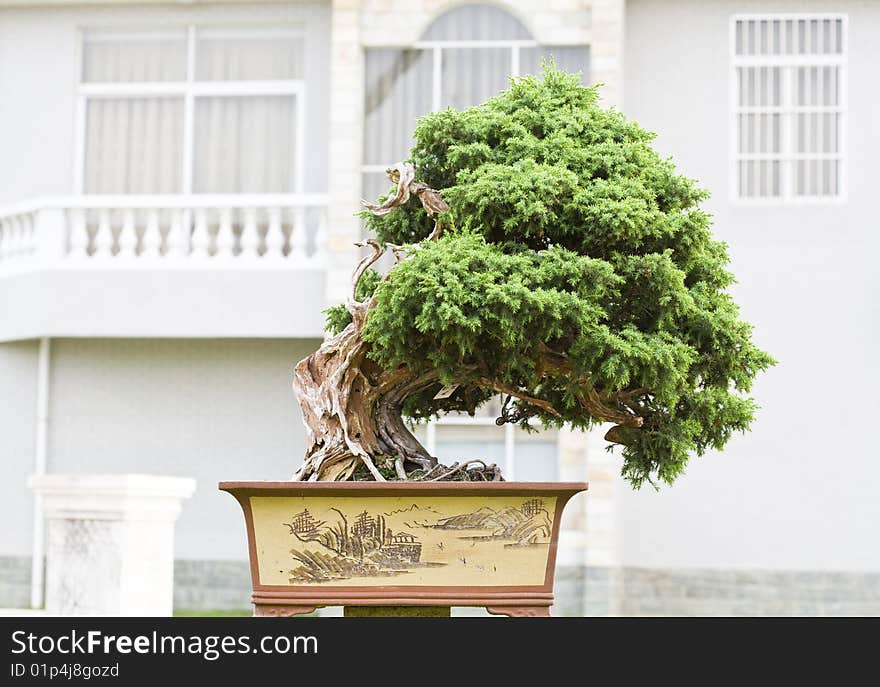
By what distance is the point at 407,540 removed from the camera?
3502 millimetres

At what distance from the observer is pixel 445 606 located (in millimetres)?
3494

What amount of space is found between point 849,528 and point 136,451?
5354 millimetres

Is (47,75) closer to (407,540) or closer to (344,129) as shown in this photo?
(344,129)

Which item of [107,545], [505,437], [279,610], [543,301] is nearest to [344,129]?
[505,437]

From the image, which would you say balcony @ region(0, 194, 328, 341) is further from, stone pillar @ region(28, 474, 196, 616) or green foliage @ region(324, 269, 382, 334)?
green foliage @ region(324, 269, 382, 334)

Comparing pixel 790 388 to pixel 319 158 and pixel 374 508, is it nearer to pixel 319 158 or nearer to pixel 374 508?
pixel 319 158

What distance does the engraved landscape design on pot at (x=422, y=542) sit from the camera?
138 inches

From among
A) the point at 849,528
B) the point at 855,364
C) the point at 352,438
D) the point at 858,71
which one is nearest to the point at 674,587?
the point at 849,528

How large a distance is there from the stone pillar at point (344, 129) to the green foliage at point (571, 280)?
5.57 m

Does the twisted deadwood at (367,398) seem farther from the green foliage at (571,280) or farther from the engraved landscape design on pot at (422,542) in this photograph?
the engraved landscape design on pot at (422,542)

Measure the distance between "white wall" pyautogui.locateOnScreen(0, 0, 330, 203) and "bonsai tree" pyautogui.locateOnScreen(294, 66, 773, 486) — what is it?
710cm

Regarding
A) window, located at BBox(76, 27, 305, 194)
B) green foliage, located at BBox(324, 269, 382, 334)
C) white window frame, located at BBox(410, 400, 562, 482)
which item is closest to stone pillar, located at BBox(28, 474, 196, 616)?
white window frame, located at BBox(410, 400, 562, 482)

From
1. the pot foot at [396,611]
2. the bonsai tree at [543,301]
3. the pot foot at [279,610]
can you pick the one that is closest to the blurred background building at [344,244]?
the bonsai tree at [543,301]

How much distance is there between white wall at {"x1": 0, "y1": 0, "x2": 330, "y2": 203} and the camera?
10742 mm
